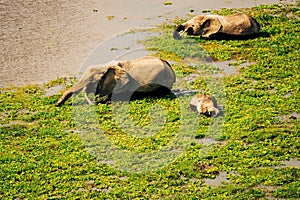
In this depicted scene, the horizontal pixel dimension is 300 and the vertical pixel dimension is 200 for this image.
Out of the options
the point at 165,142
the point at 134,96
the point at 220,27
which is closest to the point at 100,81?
the point at 134,96

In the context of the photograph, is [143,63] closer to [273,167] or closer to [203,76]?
[203,76]

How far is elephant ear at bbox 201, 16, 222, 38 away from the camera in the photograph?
18047 millimetres

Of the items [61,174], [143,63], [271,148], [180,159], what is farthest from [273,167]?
[143,63]

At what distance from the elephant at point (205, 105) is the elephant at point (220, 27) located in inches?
175

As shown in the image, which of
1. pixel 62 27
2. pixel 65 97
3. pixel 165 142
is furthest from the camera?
pixel 62 27

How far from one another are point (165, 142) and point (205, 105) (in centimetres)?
143

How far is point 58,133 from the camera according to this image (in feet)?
43.5

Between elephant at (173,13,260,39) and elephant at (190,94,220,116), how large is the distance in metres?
4.44

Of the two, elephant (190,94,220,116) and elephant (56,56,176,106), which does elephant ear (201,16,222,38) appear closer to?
elephant (56,56,176,106)

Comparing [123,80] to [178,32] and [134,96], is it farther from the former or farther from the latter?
[178,32]

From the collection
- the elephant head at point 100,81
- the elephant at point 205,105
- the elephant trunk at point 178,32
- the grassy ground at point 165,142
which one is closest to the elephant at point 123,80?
the elephant head at point 100,81

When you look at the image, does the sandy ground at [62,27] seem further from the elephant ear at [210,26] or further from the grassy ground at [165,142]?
the elephant ear at [210,26]

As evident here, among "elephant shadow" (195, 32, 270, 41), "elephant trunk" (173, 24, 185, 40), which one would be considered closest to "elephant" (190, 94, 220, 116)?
"elephant shadow" (195, 32, 270, 41)

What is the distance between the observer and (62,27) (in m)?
19.6
